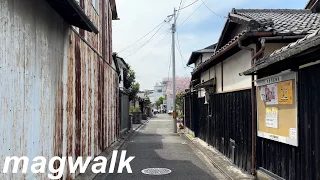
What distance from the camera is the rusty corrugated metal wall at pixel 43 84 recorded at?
Answer: 4.43 metres

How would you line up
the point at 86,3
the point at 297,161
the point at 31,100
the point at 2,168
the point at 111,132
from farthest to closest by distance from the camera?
the point at 111,132 → the point at 86,3 → the point at 297,161 → the point at 31,100 → the point at 2,168

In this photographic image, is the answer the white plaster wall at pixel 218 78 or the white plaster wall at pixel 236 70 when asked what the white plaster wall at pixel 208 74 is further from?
the white plaster wall at pixel 236 70

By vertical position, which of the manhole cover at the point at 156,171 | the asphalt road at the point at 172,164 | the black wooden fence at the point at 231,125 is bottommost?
the asphalt road at the point at 172,164

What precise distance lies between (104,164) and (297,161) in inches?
280

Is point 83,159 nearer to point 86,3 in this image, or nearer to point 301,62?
point 86,3

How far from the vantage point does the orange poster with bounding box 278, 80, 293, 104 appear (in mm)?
6530

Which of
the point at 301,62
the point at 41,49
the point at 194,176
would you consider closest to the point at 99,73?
the point at 194,176

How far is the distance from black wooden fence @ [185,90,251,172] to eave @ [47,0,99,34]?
198 inches

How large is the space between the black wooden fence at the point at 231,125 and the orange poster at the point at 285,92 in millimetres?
1970

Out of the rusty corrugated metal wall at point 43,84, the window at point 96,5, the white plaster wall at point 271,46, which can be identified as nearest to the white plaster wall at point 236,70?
the white plaster wall at point 271,46

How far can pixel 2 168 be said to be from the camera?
421 centimetres

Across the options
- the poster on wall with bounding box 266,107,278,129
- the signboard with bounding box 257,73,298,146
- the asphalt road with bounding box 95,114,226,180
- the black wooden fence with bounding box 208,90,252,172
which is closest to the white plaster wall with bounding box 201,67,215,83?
the black wooden fence with bounding box 208,90,252,172

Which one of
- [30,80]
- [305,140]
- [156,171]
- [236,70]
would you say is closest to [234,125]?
[236,70]

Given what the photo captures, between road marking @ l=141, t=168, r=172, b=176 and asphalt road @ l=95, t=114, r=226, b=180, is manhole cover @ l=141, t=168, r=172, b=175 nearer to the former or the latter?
road marking @ l=141, t=168, r=172, b=176
